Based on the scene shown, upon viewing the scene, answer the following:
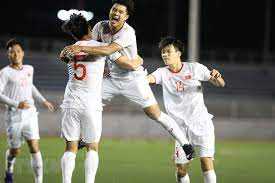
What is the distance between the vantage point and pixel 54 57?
28469 mm

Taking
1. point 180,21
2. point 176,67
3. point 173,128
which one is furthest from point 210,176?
point 180,21

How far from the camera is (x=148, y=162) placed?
528 inches

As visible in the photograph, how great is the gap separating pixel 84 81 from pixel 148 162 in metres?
5.63

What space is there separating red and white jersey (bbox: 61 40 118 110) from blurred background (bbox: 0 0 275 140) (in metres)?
9.95

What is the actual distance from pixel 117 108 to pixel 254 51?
728 inches

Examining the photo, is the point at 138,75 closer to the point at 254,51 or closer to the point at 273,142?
the point at 273,142

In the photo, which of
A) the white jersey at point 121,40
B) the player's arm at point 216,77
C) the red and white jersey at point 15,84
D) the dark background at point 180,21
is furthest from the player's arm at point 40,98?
the dark background at point 180,21

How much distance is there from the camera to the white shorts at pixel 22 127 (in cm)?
888

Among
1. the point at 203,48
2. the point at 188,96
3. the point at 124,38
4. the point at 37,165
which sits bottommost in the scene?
the point at 37,165

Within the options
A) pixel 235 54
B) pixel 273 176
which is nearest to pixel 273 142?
pixel 273 176

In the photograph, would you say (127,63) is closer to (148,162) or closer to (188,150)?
(188,150)

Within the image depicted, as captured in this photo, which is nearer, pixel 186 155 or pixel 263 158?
pixel 186 155

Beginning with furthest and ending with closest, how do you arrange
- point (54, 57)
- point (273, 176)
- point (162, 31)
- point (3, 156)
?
point (162, 31), point (54, 57), point (3, 156), point (273, 176)

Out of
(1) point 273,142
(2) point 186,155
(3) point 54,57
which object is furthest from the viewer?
(3) point 54,57
